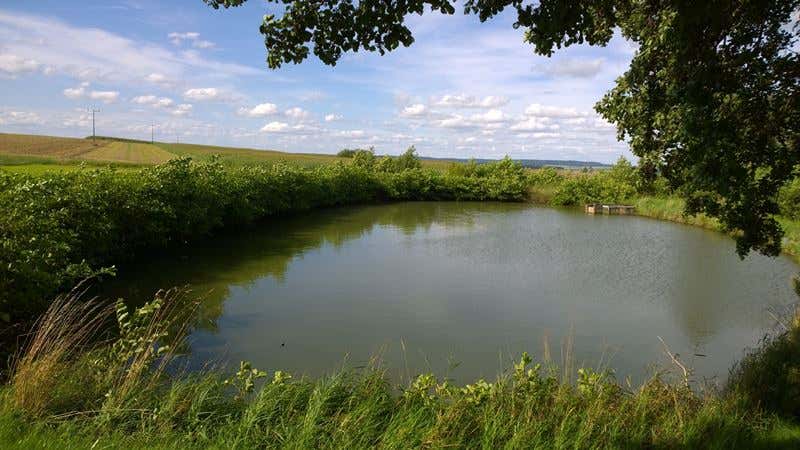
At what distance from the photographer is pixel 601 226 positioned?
24344mm

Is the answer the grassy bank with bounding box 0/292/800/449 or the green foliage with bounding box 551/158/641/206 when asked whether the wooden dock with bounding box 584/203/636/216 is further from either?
the grassy bank with bounding box 0/292/800/449

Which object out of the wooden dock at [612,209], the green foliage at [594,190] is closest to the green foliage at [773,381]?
the wooden dock at [612,209]

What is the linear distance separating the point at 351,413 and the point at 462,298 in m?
7.19

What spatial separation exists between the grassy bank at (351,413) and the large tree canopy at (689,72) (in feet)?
6.47

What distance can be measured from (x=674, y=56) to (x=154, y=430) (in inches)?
205

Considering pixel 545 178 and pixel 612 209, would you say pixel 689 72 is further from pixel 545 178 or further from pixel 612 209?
pixel 545 178

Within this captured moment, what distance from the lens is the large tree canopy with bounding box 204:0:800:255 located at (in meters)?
3.89

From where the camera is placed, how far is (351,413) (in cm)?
387

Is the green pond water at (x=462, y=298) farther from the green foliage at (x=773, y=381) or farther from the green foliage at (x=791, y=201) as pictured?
the green foliage at (x=791, y=201)

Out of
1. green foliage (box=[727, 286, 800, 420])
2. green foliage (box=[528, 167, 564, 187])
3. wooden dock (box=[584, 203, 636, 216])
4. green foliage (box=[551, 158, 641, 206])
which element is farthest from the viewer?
green foliage (box=[528, 167, 564, 187])

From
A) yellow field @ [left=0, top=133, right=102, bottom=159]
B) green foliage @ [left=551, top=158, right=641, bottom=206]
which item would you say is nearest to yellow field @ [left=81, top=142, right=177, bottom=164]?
yellow field @ [left=0, top=133, right=102, bottom=159]

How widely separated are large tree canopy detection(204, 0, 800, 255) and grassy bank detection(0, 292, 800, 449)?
1.97 meters

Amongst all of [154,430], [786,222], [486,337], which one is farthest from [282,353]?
[786,222]

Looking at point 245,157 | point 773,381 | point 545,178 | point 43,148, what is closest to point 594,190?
point 545,178
